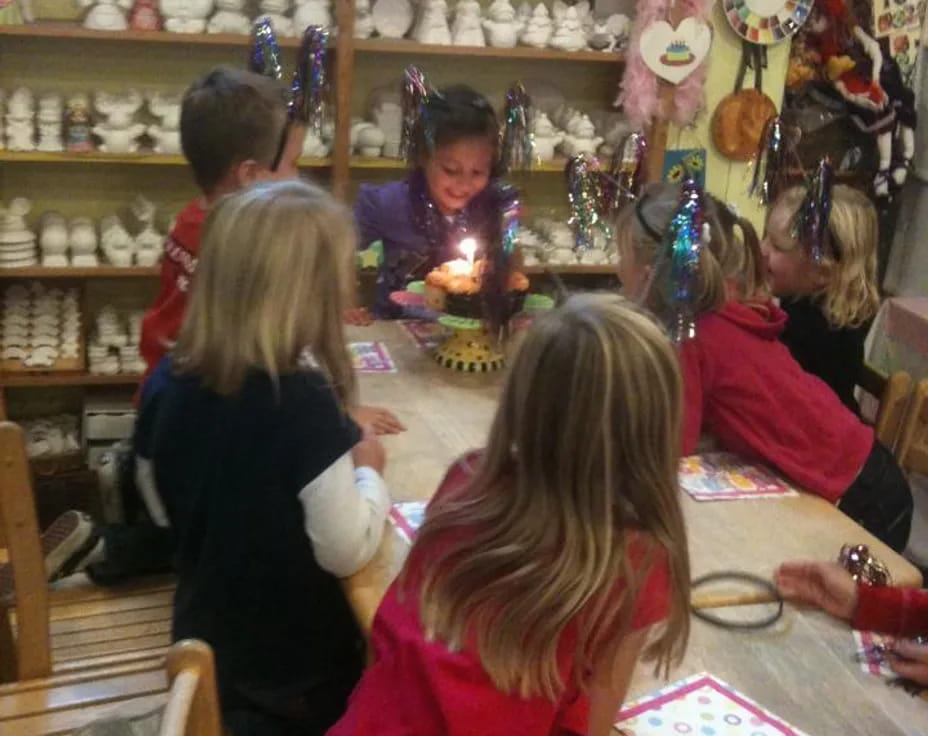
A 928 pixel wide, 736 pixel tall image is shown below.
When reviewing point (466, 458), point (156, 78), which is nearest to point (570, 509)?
point (466, 458)

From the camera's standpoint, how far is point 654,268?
1.64 m

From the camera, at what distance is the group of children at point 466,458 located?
1030 mm

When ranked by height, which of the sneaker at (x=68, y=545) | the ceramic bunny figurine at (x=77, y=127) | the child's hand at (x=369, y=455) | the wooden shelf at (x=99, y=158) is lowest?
the sneaker at (x=68, y=545)

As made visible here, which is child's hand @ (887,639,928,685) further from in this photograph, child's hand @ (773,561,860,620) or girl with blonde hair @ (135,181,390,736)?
girl with blonde hair @ (135,181,390,736)

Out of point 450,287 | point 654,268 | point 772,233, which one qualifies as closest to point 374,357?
point 450,287

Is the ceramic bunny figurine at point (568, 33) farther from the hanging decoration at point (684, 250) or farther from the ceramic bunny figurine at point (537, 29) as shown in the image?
the hanging decoration at point (684, 250)

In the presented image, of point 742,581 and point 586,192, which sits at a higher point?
point 586,192

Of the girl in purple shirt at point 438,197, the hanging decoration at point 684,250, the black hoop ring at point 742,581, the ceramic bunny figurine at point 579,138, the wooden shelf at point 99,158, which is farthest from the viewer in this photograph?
the ceramic bunny figurine at point 579,138

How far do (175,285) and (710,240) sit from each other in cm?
102

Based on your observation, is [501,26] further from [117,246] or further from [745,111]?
[117,246]

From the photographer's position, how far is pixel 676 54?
Answer: 10.1 ft

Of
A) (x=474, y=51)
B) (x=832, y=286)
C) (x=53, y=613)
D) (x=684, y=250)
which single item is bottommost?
(x=53, y=613)

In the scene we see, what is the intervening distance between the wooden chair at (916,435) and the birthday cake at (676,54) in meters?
1.45

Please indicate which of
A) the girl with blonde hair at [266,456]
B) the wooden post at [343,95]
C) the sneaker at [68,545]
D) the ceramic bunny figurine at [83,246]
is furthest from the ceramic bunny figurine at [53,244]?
the girl with blonde hair at [266,456]
